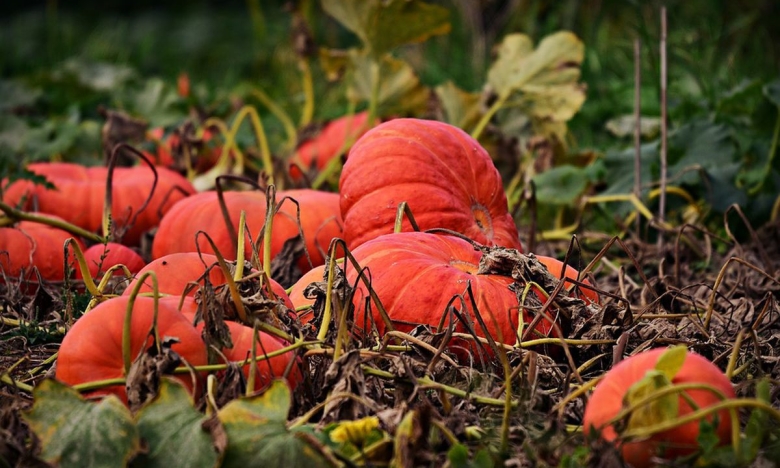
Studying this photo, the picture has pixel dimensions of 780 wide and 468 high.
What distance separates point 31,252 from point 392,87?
1686 millimetres

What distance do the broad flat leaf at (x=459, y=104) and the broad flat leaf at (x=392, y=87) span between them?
3.1 inches

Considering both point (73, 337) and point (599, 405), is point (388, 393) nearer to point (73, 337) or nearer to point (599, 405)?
point (599, 405)

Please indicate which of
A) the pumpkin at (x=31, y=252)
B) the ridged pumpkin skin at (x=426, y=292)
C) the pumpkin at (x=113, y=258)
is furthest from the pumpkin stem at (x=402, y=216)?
the pumpkin at (x=31, y=252)

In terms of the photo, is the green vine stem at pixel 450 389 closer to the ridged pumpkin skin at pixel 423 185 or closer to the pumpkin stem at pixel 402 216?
the pumpkin stem at pixel 402 216

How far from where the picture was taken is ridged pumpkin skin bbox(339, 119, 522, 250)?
235 centimetres

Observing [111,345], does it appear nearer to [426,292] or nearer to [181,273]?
[181,273]

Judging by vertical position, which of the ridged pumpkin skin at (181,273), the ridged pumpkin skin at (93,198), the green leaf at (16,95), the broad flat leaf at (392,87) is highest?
the ridged pumpkin skin at (181,273)

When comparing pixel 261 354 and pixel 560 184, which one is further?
pixel 560 184

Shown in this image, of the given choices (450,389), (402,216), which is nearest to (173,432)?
(450,389)

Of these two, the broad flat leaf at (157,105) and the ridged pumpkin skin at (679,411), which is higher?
the ridged pumpkin skin at (679,411)

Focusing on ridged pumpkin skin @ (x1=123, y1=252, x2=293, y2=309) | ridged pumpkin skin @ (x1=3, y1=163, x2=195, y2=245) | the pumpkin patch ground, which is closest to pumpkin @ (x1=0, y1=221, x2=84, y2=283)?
the pumpkin patch ground

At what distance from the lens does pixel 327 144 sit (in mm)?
3893

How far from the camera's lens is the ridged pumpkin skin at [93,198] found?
3072mm

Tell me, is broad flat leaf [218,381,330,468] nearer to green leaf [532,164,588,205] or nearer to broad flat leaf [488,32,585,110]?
green leaf [532,164,588,205]
